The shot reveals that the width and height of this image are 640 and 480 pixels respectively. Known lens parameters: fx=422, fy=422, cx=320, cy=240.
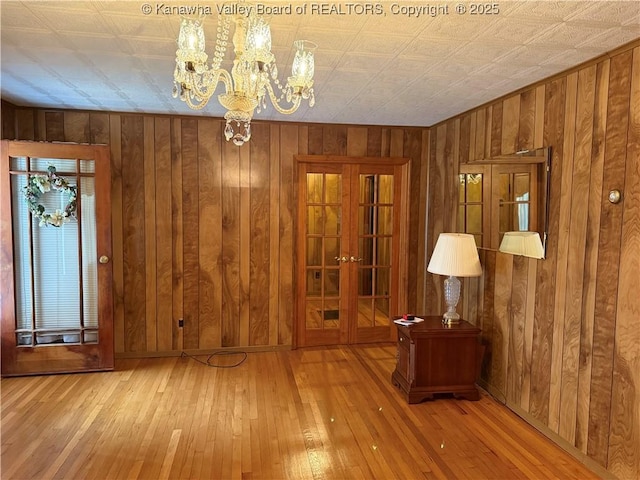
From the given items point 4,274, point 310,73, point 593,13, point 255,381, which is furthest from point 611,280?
point 4,274

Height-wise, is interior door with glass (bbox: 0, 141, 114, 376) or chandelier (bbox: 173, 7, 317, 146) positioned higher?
chandelier (bbox: 173, 7, 317, 146)

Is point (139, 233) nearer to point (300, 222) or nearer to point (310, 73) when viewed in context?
point (300, 222)

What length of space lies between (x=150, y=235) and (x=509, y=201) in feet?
10.7

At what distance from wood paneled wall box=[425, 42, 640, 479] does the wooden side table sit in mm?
255

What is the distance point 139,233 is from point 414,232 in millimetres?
2894

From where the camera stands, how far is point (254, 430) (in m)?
2.87

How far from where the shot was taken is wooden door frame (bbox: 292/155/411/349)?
175 inches

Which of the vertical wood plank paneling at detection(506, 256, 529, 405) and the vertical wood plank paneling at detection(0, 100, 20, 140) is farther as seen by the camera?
the vertical wood plank paneling at detection(0, 100, 20, 140)

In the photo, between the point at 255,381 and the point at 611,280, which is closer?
the point at 611,280

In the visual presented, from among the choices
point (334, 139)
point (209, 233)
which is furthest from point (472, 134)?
point (209, 233)

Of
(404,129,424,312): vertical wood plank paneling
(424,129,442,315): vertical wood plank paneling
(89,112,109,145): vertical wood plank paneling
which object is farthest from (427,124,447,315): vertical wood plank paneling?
(89,112,109,145): vertical wood plank paneling

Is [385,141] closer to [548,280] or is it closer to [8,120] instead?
[548,280]

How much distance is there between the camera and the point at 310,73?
76.6 inches

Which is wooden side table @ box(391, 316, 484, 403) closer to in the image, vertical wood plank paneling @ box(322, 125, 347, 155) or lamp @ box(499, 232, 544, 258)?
lamp @ box(499, 232, 544, 258)
